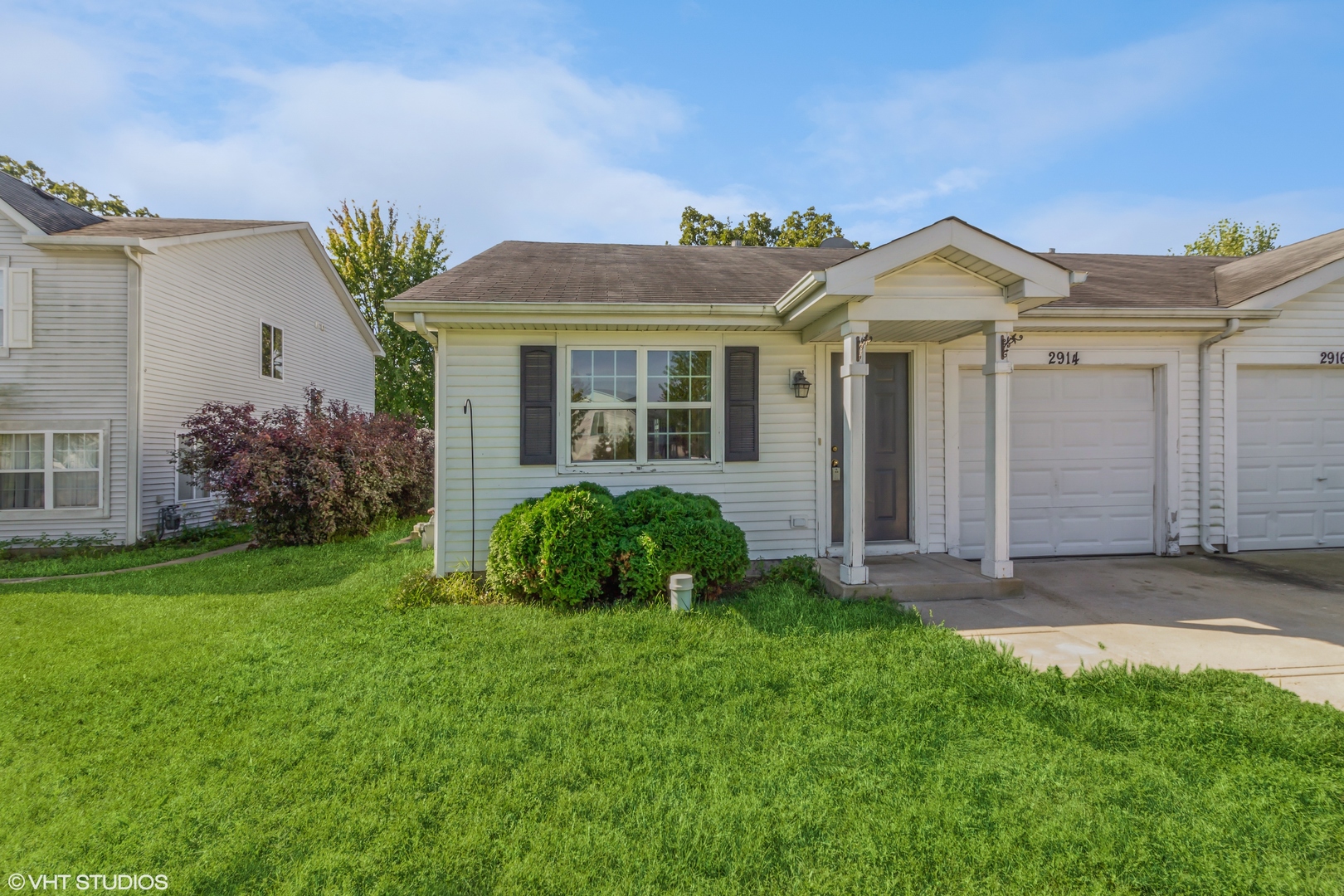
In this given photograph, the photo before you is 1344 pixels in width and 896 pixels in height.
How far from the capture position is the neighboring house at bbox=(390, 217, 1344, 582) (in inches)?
219

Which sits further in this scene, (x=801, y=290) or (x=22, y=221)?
(x=22, y=221)

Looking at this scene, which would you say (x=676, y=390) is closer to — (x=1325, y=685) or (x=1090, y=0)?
(x=1325, y=685)

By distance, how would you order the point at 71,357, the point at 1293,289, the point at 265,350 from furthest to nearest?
the point at 265,350 < the point at 71,357 < the point at 1293,289

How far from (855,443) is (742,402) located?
1396 mm

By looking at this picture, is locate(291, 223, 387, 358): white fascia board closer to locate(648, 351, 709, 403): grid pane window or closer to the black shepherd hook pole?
the black shepherd hook pole

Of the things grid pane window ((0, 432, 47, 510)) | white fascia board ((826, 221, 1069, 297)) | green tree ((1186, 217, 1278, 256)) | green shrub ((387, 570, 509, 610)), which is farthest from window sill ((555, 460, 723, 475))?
green tree ((1186, 217, 1278, 256))

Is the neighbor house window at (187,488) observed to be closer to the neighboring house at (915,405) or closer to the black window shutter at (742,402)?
the neighboring house at (915,405)

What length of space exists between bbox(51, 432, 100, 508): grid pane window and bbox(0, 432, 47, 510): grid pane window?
6.1 inches

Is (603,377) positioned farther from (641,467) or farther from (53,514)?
(53,514)

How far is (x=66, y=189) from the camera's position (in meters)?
19.4

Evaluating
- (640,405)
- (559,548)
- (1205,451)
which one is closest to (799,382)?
(640,405)

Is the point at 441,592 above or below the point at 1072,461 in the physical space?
below

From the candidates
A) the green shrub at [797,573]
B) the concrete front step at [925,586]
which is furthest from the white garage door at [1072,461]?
the green shrub at [797,573]

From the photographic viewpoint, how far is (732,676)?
11.5ft
